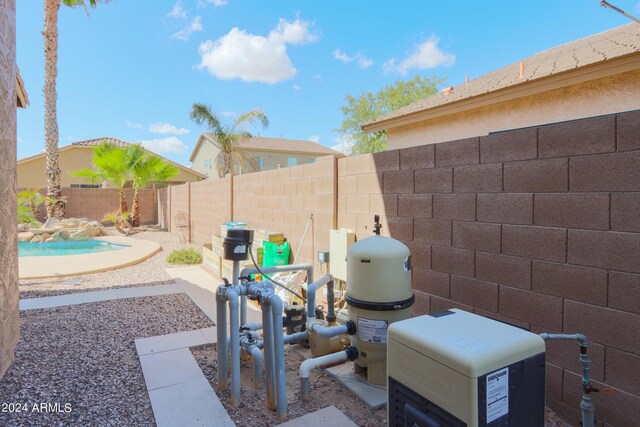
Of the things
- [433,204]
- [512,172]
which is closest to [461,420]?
[512,172]

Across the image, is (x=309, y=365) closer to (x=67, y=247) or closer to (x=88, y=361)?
(x=88, y=361)

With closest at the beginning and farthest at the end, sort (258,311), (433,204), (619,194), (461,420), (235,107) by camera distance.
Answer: (461,420) → (619,194) → (433,204) → (258,311) → (235,107)

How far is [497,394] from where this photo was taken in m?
1.53

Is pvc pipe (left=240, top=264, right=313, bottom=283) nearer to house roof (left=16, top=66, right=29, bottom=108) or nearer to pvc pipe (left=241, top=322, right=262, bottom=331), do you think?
pvc pipe (left=241, top=322, right=262, bottom=331)

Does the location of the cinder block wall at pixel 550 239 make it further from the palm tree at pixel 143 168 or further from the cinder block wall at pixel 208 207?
the palm tree at pixel 143 168

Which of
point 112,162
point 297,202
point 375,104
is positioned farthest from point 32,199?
point 375,104

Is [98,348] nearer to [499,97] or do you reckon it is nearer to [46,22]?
[499,97]

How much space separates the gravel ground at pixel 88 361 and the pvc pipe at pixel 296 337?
1165mm

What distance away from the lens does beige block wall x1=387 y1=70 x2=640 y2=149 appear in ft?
19.3

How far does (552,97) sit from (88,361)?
7.85 metres

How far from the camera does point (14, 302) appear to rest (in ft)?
11.4

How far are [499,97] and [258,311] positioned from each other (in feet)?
19.9

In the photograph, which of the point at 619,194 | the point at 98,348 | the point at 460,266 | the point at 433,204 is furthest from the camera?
the point at 98,348

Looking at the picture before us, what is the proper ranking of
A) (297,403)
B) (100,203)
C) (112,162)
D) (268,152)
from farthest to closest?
1. (268,152)
2. (100,203)
3. (112,162)
4. (297,403)
